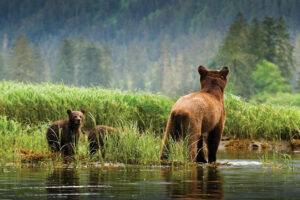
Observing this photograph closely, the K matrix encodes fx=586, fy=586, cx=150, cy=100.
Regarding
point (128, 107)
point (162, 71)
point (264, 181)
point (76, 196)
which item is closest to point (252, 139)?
point (128, 107)

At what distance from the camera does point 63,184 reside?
8.27 metres

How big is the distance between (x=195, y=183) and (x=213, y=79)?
4566 mm

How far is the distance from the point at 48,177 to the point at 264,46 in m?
81.4

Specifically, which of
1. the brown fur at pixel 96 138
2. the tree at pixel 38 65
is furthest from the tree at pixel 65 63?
the brown fur at pixel 96 138

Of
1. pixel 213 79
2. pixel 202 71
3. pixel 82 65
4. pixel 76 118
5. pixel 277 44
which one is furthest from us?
pixel 82 65

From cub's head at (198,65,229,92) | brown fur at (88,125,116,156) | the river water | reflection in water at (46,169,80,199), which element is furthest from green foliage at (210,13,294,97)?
reflection in water at (46,169,80,199)

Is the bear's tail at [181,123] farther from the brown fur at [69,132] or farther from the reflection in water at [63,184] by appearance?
the brown fur at [69,132]

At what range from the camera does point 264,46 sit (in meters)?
88.0

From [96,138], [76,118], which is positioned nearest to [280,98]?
[96,138]

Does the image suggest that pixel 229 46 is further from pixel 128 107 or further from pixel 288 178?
pixel 288 178

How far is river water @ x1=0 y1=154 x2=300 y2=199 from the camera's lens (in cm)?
713

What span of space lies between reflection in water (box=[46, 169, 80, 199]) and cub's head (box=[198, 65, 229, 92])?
3604mm

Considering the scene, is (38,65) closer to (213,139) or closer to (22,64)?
(22,64)

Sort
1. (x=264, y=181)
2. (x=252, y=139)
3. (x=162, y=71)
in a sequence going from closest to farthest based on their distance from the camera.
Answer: (x=264, y=181) → (x=252, y=139) → (x=162, y=71)
